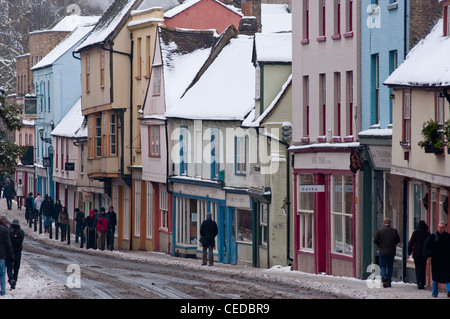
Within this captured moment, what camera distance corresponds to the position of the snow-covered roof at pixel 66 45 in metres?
69.1

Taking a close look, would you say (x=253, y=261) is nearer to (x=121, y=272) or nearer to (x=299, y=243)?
(x=299, y=243)

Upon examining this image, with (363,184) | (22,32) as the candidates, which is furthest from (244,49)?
(22,32)

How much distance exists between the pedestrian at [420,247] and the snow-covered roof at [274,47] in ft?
46.7

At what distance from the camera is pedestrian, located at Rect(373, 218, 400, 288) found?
27.1m

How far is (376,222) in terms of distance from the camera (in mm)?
31703

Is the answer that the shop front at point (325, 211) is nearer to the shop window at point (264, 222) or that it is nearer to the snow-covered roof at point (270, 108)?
the shop window at point (264, 222)

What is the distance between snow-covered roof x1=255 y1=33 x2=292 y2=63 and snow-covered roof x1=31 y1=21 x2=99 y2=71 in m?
30.6

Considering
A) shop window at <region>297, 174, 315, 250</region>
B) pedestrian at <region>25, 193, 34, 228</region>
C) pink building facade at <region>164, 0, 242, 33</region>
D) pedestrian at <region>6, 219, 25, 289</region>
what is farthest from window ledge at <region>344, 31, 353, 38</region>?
pedestrian at <region>25, 193, 34, 228</region>

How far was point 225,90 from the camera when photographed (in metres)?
45.0

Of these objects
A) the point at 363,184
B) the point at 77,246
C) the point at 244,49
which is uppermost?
the point at 244,49

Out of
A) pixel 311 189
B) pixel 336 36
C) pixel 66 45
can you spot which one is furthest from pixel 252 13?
pixel 66 45

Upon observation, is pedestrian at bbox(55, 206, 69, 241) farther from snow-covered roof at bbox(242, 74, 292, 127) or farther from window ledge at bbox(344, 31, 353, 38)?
window ledge at bbox(344, 31, 353, 38)

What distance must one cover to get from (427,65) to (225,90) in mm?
18895
